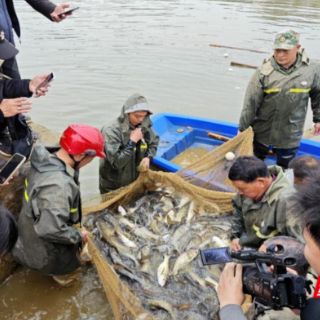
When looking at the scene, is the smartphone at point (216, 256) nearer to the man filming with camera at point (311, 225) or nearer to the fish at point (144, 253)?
the man filming with camera at point (311, 225)

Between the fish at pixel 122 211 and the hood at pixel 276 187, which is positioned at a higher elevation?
the hood at pixel 276 187

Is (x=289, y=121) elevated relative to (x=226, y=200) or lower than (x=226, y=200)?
elevated

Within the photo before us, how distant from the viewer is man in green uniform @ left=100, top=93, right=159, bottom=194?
4.77 m

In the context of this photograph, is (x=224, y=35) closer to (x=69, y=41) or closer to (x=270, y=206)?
(x=69, y=41)

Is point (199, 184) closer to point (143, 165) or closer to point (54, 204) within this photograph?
point (143, 165)

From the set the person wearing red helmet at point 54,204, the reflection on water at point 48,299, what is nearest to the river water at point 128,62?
the reflection on water at point 48,299

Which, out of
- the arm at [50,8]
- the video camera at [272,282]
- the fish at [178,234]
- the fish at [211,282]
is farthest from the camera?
the fish at [178,234]

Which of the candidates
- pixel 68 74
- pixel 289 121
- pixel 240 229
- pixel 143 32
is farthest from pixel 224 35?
pixel 240 229

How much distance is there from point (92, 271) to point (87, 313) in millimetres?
620

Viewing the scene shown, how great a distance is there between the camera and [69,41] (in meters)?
15.2

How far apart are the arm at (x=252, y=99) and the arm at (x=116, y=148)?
1996 millimetres

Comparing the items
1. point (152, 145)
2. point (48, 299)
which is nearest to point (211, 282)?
point (48, 299)

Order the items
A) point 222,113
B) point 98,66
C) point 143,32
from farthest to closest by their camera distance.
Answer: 1. point 143,32
2. point 98,66
3. point 222,113

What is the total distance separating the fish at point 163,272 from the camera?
13.2ft
